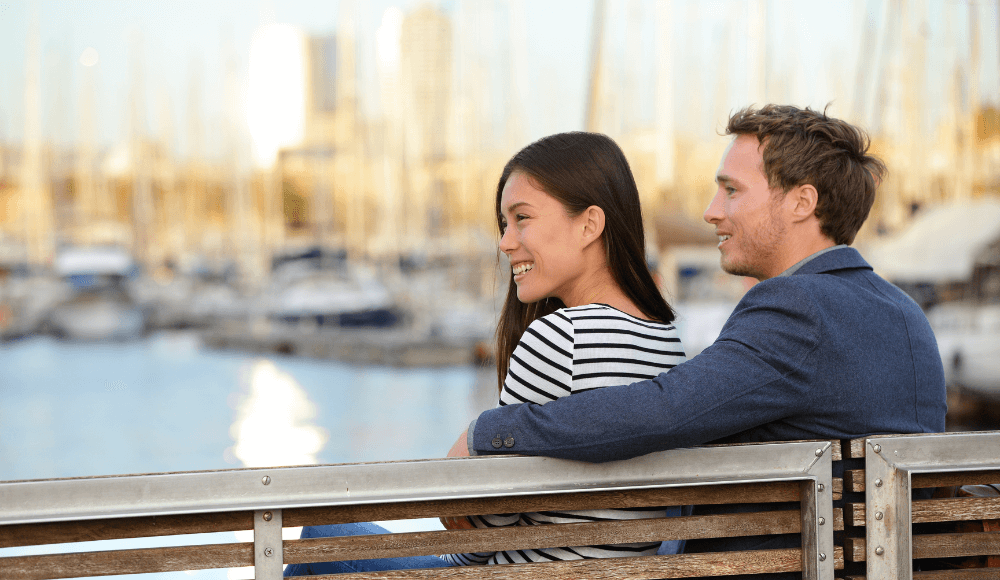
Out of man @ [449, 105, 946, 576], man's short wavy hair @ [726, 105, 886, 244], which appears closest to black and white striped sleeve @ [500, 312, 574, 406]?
man @ [449, 105, 946, 576]

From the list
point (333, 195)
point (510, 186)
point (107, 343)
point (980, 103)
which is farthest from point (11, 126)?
point (510, 186)

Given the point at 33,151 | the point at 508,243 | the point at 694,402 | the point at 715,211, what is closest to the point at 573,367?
the point at 694,402

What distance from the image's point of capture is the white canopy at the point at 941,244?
17.0m

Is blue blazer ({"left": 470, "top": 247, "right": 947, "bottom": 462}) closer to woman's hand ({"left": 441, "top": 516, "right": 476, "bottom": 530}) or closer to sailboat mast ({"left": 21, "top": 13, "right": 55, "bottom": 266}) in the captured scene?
woman's hand ({"left": 441, "top": 516, "right": 476, "bottom": 530})

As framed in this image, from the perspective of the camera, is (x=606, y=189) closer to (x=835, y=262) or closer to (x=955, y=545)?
(x=835, y=262)

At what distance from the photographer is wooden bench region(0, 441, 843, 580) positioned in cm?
163

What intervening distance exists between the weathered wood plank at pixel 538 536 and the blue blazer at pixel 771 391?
0.49 ft

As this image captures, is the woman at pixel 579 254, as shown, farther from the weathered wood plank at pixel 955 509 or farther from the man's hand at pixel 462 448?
the weathered wood plank at pixel 955 509

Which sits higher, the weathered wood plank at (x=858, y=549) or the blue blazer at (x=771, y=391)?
the blue blazer at (x=771, y=391)

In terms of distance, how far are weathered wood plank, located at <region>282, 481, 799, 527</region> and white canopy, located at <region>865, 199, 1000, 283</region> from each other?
1701 cm

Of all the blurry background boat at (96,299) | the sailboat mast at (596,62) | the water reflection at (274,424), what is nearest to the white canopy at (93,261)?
the blurry background boat at (96,299)

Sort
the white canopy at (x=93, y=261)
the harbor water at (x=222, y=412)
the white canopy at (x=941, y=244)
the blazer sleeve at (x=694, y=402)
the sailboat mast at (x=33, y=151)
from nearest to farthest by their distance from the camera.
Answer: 1. the blazer sleeve at (x=694, y=402)
2. the harbor water at (x=222, y=412)
3. the white canopy at (x=941, y=244)
4. the sailboat mast at (x=33, y=151)
5. the white canopy at (x=93, y=261)

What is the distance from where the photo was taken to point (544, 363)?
1.91 m

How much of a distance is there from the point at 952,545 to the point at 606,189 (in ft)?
3.34
